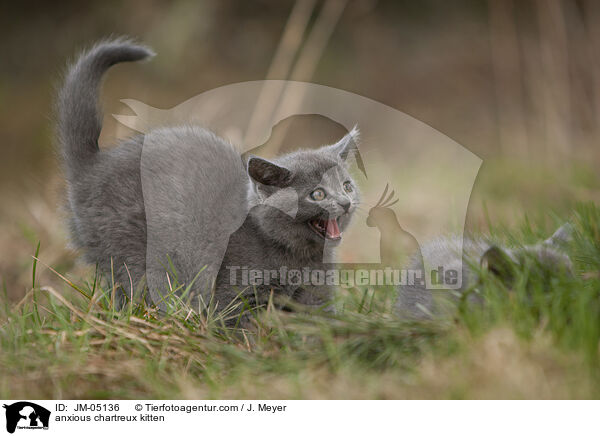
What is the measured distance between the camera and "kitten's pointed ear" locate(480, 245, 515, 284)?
179 cm

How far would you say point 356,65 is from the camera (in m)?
6.34

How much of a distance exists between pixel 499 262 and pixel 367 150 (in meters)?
1.43

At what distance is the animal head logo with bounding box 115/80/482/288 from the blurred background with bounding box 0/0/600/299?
0.72 ft

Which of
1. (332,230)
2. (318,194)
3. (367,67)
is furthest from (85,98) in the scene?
(367,67)

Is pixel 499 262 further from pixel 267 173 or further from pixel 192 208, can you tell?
A: pixel 192 208

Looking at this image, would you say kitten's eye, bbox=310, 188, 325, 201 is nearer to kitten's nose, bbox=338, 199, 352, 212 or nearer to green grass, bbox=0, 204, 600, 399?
kitten's nose, bbox=338, 199, 352, 212

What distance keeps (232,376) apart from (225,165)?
109 cm

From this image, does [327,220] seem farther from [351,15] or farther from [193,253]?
[351,15]

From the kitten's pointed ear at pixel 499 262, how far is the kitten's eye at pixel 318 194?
73cm

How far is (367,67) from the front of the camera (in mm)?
6375

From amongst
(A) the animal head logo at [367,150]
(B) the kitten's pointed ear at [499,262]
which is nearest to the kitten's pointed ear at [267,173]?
(A) the animal head logo at [367,150]
